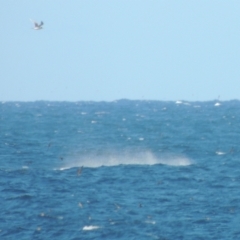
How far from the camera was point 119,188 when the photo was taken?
30.0 meters

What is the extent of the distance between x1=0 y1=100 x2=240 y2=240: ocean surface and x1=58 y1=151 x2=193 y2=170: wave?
4 centimetres

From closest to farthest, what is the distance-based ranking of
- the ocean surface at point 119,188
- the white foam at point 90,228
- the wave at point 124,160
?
the white foam at point 90,228 < the ocean surface at point 119,188 < the wave at point 124,160

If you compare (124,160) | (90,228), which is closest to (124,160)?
(124,160)

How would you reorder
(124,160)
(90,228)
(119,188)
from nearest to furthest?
(90,228), (119,188), (124,160)

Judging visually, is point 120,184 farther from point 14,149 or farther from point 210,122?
point 210,122

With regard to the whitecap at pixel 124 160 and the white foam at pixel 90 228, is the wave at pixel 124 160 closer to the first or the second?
the whitecap at pixel 124 160

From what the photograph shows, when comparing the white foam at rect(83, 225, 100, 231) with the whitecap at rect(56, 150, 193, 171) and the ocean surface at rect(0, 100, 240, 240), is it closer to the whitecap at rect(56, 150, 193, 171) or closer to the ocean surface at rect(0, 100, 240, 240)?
the ocean surface at rect(0, 100, 240, 240)

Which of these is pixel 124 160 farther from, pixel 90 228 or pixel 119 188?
pixel 90 228

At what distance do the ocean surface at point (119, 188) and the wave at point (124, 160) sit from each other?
1.7 inches

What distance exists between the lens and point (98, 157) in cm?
4297

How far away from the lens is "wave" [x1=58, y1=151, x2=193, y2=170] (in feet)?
126

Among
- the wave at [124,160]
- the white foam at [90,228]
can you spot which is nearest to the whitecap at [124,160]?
the wave at [124,160]

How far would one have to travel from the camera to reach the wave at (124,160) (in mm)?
38484

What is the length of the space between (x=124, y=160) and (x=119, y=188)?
10433 mm
